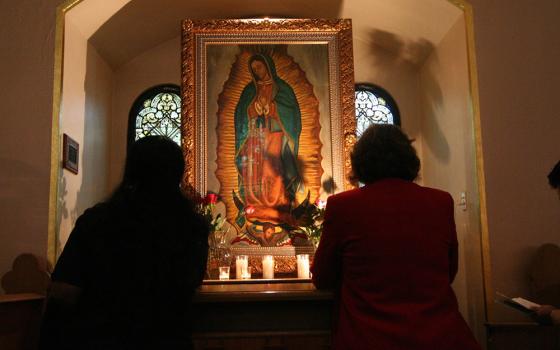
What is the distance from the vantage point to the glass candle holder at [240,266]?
417cm

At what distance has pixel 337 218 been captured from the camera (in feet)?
6.23

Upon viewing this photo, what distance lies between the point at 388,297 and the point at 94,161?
3.96 m

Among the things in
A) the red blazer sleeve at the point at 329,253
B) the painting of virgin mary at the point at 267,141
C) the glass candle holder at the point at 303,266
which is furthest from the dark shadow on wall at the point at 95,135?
the red blazer sleeve at the point at 329,253

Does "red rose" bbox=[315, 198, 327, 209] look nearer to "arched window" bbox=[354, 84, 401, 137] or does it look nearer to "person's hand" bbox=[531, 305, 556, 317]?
"arched window" bbox=[354, 84, 401, 137]

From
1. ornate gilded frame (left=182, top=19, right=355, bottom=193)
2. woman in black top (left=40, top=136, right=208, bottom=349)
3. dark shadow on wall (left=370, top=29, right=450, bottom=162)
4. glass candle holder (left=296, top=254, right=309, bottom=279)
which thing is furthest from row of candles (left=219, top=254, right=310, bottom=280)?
woman in black top (left=40, top=136, right=208, bottom=349)

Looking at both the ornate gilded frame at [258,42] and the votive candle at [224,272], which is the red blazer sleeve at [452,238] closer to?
the votive candle at [224,272]

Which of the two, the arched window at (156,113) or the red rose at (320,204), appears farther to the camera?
the arched window at (156,113)

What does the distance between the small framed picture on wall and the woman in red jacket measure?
2.85 m

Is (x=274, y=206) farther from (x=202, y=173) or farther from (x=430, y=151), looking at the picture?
(x=430, y=151)

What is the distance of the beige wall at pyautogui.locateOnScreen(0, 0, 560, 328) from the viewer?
12.8 feet

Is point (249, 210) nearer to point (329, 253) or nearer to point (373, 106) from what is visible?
point (373, 106)

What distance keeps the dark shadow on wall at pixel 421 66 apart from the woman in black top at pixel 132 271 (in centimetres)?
366

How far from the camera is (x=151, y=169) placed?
5.83 feet

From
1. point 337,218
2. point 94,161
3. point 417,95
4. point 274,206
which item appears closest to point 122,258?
point 337,218
